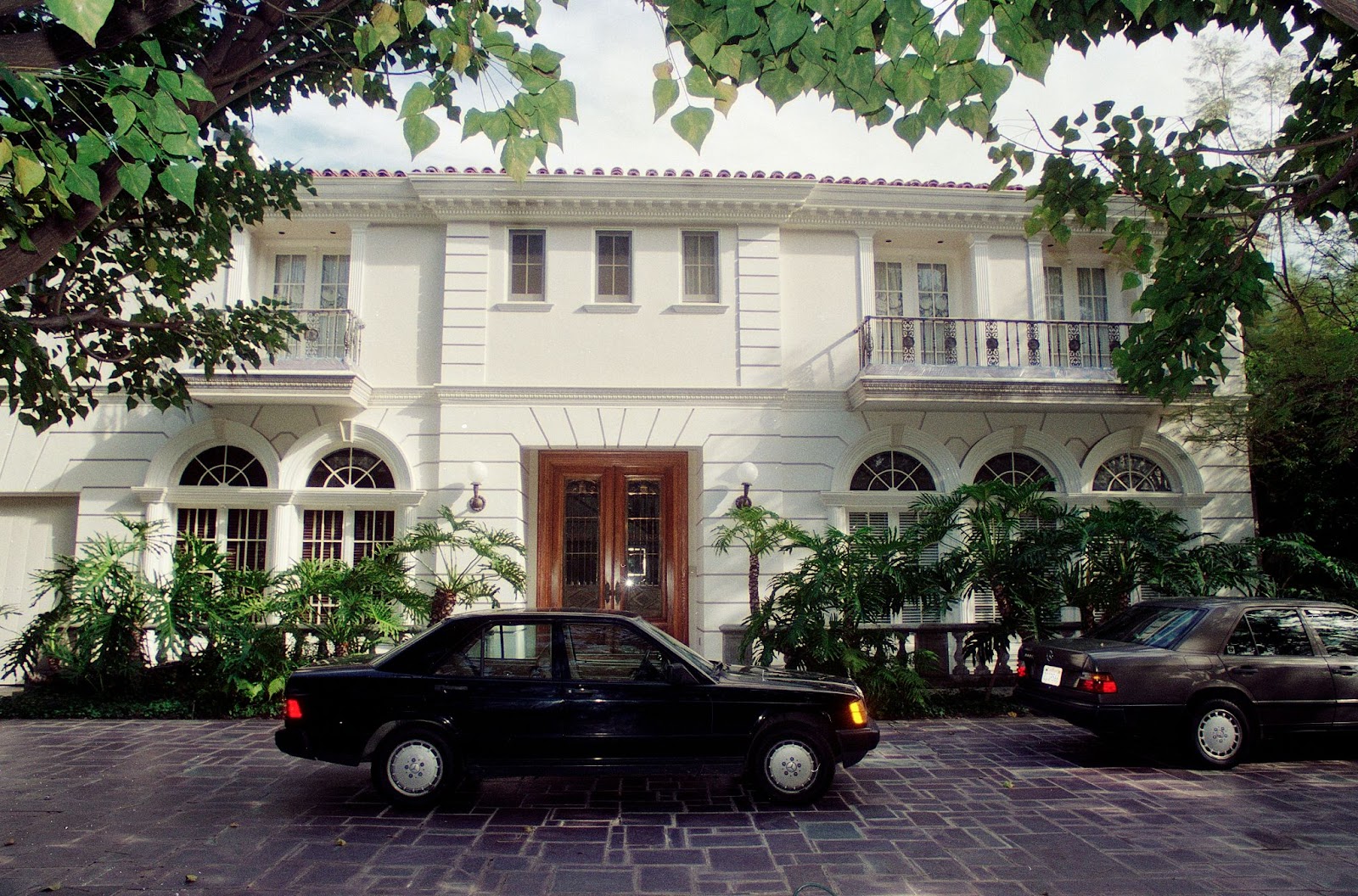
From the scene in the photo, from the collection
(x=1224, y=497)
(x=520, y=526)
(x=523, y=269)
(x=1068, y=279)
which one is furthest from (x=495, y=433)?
(x=1224, y=497)

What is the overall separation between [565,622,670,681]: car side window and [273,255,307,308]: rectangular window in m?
9.30

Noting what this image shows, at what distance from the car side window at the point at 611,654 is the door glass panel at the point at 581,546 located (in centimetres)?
685

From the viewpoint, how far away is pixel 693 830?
574 cm

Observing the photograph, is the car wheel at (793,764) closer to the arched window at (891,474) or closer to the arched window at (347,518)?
the arched window at (891,474)

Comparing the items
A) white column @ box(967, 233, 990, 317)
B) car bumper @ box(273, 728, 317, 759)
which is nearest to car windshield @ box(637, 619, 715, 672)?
car bumper @ box(273, 728, 317, 759)

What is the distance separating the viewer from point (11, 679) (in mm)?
11438

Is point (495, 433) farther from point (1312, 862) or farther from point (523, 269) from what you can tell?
point (1312, 862)

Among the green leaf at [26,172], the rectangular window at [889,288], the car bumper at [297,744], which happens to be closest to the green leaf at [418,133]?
the green leaf at [26,172]

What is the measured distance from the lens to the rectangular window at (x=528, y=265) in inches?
515

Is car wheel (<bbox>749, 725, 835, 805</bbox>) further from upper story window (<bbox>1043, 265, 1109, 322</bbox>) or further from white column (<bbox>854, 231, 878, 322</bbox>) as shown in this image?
upper story window (<bbox>1043, 265, 1109, 322</bbox>)

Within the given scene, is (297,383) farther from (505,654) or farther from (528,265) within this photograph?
(505,654)

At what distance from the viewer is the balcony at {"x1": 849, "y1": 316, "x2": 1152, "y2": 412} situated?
40.8 ft

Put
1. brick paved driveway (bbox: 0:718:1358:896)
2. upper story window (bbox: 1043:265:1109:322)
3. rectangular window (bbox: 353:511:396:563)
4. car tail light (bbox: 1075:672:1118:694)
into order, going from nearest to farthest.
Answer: brick paved driveway (bbox: 0:718:1358:896), car tail light (bbox: 1075:672:1118:694), rectangular window (bbox: 353:511:396:563), upper story window (bbox: 1043:265:1109:322)

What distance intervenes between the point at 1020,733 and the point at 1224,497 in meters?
7.16
